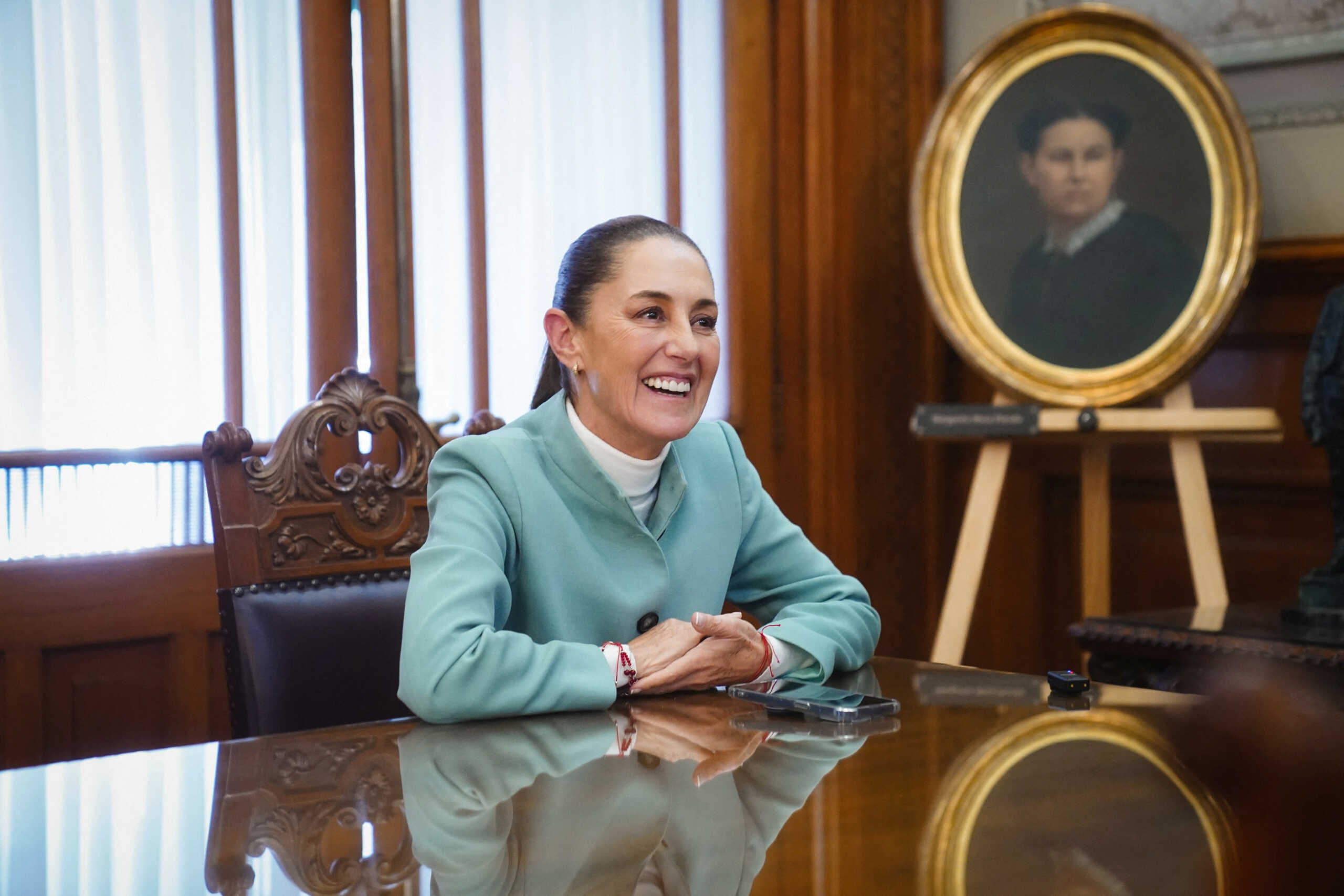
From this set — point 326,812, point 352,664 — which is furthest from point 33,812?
point 352,664

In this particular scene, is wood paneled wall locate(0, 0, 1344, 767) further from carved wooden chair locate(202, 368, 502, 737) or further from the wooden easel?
carved wooden chair locate(202, 368, 502, 737)

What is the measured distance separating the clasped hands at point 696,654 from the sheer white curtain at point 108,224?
4.91ft

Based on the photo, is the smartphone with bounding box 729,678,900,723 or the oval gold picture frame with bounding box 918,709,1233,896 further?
the smartphone with bounding box 729,678,900,723

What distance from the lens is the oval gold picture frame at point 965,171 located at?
9.24 feet

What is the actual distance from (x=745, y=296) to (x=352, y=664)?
215cm

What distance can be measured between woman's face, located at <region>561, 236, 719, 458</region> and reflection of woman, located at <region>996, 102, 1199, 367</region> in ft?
5.53

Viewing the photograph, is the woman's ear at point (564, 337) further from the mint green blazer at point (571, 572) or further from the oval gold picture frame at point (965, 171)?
the oval gold picture frame at point (965, 171)

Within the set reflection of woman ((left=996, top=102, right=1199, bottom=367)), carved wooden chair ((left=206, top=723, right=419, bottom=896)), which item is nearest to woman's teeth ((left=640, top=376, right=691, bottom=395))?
carved wooden chair ((left=206, top=723, right=419, bottom=896))

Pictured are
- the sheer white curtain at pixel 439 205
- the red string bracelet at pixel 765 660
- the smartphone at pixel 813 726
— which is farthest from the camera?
the sheer white curtain at pixel 439 205

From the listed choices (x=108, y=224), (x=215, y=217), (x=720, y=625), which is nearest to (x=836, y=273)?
(x=215, y=217)

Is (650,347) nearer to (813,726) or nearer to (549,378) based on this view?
(549,378)

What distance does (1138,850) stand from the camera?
804mm

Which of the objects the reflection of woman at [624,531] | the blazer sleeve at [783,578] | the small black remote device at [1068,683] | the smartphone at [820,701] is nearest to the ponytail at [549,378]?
the reflection of woman at [624,531]

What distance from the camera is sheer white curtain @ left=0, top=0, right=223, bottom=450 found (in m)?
2.31
